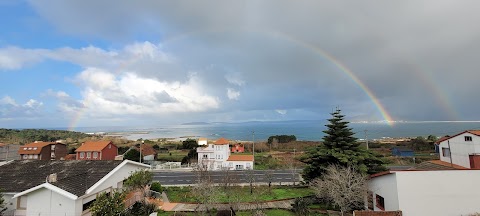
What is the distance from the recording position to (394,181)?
630 inches

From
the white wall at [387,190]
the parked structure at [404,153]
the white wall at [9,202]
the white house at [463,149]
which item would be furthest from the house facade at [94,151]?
the parked structure at [404,153]

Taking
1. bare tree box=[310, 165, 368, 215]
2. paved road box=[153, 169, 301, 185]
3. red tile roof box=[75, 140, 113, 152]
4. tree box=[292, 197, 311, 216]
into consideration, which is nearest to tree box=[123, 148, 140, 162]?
red tile roof box=[75, 140, 113, 152]

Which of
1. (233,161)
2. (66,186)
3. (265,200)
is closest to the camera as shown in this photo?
(66,186)

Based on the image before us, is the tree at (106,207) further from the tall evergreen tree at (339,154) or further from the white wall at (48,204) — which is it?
the tall evergreen tree at (339,154)

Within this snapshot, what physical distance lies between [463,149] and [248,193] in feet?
59.2

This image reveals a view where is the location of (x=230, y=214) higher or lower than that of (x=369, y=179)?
lower

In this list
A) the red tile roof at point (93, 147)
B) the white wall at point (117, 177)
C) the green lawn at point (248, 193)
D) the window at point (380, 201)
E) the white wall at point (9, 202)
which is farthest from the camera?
the red tile roof at point (93, 147)

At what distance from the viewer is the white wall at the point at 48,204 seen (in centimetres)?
1475

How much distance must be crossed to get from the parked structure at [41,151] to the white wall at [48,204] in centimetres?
4196

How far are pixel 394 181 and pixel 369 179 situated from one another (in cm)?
452

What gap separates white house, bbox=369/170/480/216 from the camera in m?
15.1

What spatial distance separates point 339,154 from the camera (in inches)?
875

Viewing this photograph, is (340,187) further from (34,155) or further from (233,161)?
(34,155)

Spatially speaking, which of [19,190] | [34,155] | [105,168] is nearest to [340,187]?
[105,168]
